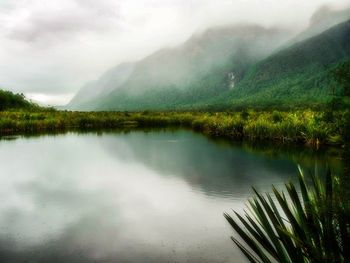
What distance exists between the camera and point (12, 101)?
208ft

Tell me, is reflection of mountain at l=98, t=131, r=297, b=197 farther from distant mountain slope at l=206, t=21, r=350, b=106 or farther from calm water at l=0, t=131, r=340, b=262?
distant mountain slope at l=206, t=21, r=350, b=106

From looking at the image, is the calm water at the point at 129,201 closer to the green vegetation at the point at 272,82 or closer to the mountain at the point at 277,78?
the mountain at the point at 277,78

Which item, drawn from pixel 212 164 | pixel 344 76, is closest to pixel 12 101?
pixel 212 164

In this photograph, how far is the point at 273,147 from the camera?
24219 mm

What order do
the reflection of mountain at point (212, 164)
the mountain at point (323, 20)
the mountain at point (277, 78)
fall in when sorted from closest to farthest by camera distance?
the reflection of mountain at point (212, 164), the mountain at point (277, 78), the mountain at point (323, 20)

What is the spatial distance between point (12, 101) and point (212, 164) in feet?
174

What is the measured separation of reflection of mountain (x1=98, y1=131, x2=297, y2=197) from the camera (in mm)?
14305

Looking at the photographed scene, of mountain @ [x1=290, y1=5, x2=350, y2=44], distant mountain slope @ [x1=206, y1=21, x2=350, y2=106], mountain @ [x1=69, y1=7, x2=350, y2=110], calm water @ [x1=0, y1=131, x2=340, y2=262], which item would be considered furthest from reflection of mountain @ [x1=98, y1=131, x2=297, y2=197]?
mountain @ [x1=290, y1=5, x2=350, y2=44]

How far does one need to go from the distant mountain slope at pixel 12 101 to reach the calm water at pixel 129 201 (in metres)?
40.5

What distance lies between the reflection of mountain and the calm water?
0.04 m

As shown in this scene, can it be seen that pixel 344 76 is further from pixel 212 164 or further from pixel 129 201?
pixel 212 164

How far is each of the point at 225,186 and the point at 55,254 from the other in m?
7.33

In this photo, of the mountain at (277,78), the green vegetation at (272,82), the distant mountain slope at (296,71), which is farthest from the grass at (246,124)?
the distant mountain slope at (296,71)

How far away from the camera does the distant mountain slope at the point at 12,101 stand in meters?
60.4
